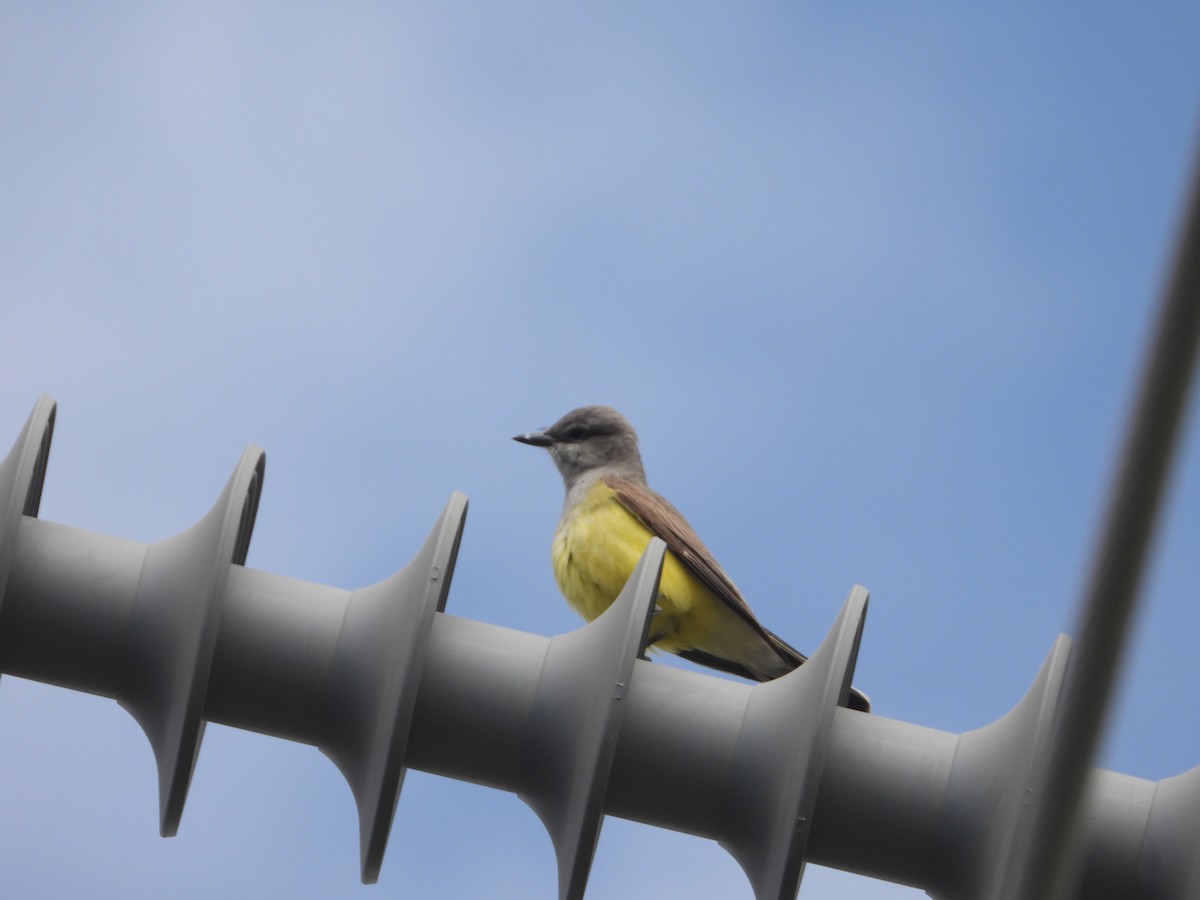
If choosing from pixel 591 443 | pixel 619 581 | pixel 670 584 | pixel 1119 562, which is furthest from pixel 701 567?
pixel 1119 562

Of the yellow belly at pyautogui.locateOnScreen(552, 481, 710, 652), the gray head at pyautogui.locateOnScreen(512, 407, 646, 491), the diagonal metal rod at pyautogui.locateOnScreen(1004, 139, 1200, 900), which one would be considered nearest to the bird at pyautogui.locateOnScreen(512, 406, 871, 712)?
the yellow belly at pyautogui.locateOnScreen(552, 481, 710, 652)

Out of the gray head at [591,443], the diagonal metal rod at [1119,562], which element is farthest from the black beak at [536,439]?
the diagonal metal rod at [1119,562]

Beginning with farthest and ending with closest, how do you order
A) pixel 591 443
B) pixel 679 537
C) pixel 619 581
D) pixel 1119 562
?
pixel 591 443 → pixel 679 537 → pixel 619 581 → pixel 1119 562

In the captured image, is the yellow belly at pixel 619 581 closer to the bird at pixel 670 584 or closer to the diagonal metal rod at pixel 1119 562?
the bird at pixel 670 584

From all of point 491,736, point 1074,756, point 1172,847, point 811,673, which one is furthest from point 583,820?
point 1074,756

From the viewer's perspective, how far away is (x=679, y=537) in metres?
6.55

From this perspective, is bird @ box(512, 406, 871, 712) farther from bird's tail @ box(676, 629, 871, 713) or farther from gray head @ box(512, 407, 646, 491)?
gray head @ box(512, 407, 646, 491)

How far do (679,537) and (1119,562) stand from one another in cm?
529

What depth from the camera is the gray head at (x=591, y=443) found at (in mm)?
7895

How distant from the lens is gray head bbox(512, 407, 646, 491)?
25.9 feet

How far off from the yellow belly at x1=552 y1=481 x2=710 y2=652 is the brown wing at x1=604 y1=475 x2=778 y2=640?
0.06 metres

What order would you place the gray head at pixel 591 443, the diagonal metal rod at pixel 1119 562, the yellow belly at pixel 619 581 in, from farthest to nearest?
1. the gray head at pixel 591 443
2. the yellow belly at pixel 619 581
3. the diagonal metal rod at pixel 1119 562

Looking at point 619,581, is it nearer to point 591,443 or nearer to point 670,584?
point 670,584

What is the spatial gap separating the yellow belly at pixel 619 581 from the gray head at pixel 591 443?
45.8 inches
